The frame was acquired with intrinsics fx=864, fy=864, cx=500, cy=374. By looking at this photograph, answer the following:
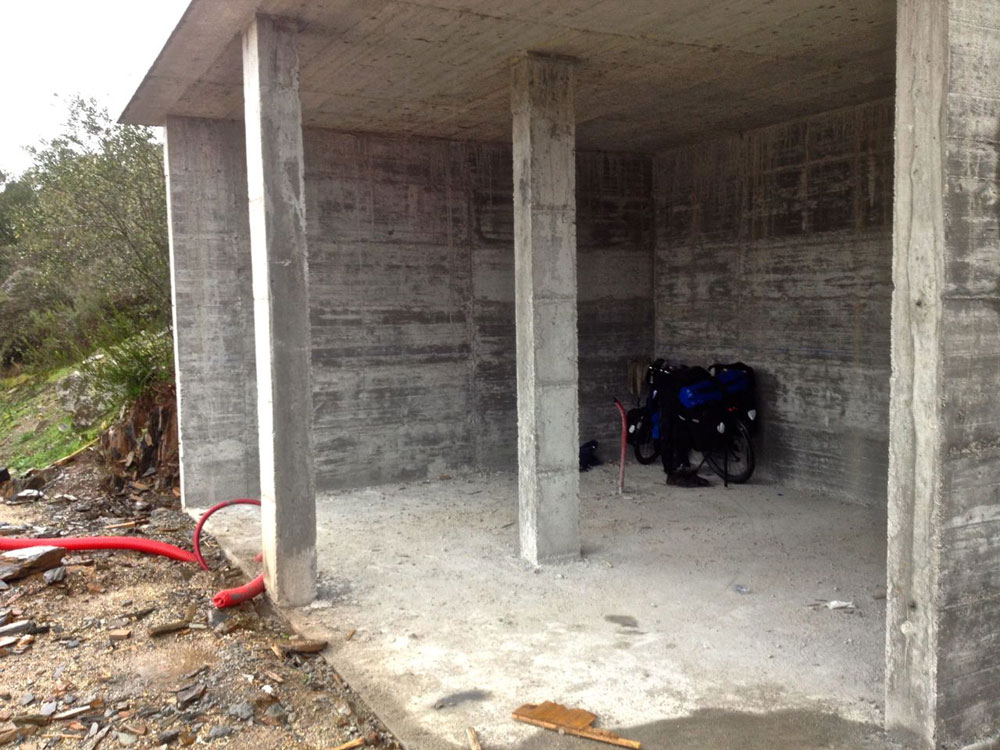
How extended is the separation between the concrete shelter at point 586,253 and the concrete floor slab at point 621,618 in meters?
0.47

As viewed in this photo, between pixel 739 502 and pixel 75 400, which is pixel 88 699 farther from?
pixel 75 400

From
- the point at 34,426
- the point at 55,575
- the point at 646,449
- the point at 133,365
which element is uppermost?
the point at 133,365

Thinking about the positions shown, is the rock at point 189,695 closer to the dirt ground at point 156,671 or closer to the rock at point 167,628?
the dirt ground at point 156,671

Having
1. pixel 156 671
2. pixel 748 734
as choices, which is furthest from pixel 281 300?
pixel 748 734

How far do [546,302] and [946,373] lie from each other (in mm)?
3007

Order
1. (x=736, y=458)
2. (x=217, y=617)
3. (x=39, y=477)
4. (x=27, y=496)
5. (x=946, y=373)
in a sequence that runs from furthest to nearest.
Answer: (x=39, y=477), (x=736, y=458), (x=27, y=496), (x=217, y=617), (x=946, y=373)

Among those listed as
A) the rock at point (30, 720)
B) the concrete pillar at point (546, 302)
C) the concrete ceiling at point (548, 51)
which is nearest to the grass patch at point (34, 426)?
the concrete ceiling at point (548, 51)

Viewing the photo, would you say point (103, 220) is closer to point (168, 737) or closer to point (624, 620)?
point (168, 737)

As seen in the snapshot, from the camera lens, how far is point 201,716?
3879mm

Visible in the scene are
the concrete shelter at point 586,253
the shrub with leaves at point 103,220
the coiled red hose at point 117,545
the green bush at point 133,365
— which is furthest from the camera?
the shrub with leaves at point 103,220

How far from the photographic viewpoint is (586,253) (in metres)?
9.52

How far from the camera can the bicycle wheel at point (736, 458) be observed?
835 centimetres

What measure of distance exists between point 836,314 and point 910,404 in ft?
15.5

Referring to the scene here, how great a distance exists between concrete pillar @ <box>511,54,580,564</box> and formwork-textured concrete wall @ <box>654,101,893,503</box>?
301 centimetres
